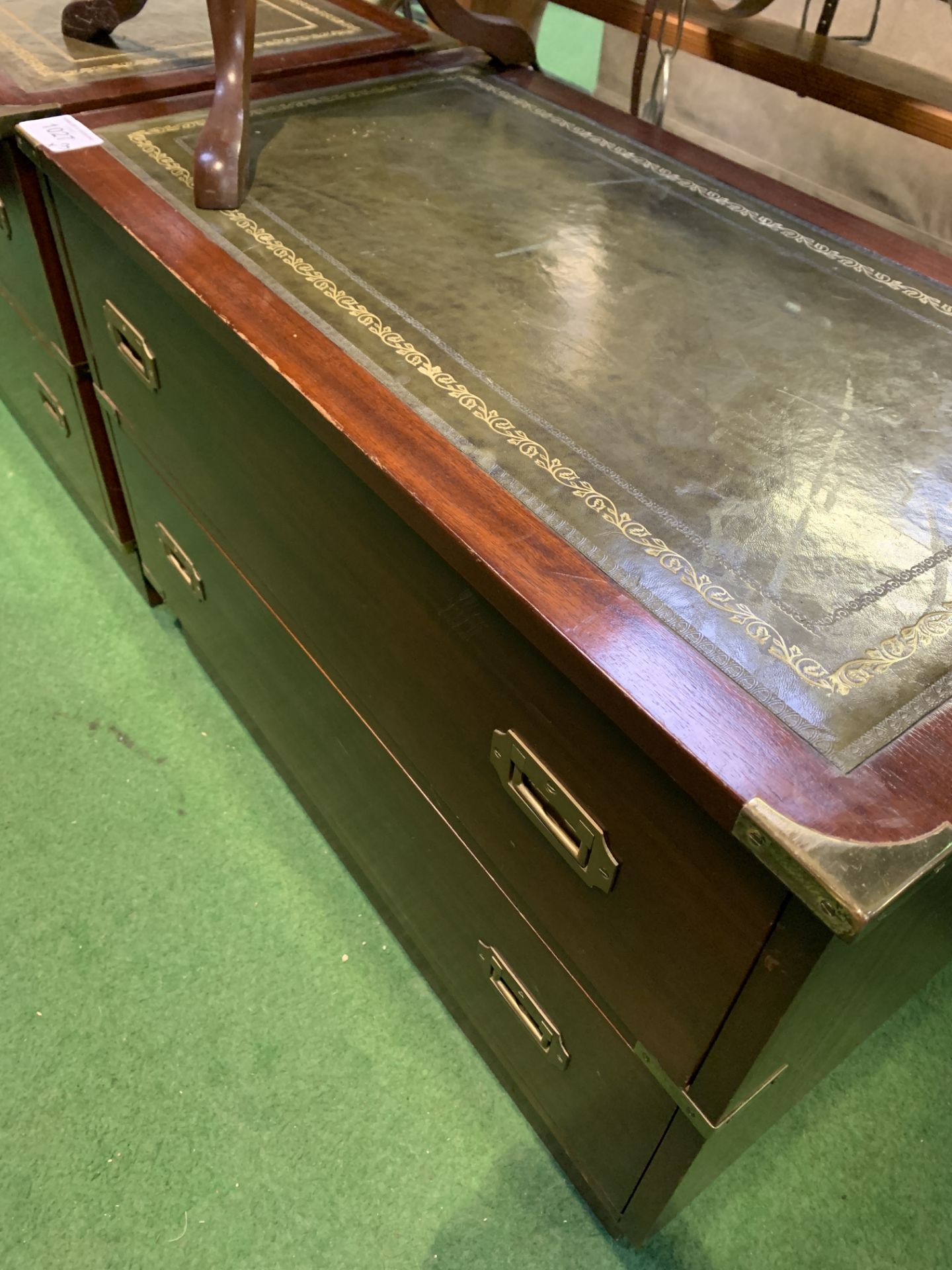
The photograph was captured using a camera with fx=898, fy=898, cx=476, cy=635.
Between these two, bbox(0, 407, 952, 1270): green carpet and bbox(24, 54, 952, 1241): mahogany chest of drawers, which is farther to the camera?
bbox(0, 407, 952, 1270): green carpet

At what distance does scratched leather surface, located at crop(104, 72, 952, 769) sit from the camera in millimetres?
515

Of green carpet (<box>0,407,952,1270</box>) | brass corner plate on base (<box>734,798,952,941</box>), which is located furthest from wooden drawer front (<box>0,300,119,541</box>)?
brass corner plate on base (<box>734,798,952,941</box>)

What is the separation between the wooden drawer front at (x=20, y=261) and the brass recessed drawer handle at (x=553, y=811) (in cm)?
85

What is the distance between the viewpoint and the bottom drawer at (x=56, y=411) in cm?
126

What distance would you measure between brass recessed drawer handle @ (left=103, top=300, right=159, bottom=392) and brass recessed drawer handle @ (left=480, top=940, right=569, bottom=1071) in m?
0.67

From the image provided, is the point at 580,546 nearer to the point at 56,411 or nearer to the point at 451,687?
the point at 451,687

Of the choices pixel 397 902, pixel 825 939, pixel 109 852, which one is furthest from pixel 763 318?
pixel 109 852

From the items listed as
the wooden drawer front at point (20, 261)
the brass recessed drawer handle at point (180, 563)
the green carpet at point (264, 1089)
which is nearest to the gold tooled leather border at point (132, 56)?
the wooden drawer front at point (20, 261)

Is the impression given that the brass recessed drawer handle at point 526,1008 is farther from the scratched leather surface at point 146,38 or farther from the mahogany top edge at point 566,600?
the scratched leather surface at point 146,38

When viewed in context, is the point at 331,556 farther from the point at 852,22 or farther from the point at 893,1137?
the point at 852,22

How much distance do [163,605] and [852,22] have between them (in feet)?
7.07

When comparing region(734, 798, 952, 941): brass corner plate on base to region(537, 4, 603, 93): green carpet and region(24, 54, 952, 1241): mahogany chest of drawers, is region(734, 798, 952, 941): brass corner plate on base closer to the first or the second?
region(24, 54, 952, 1241): mahogany chest of drawers

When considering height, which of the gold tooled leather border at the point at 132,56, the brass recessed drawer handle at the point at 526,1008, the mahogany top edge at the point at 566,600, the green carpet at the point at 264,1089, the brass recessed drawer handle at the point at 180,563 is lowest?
the green carpet at the point at 264,1089

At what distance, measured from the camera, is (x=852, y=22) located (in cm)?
219
